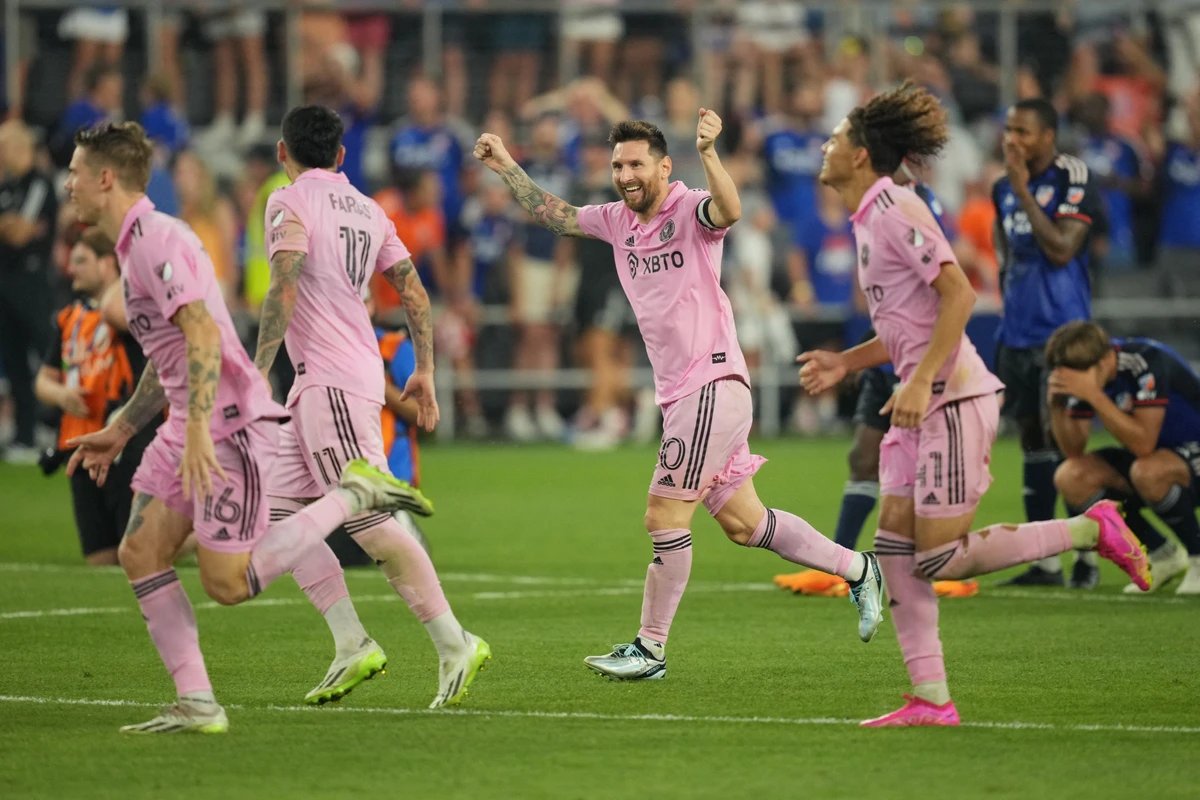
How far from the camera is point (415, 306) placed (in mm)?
8969

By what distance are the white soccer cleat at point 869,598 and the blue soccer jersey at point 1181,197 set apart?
15.9m

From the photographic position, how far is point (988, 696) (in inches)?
337

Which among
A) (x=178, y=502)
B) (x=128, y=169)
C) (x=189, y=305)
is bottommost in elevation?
(x=178, y=502)

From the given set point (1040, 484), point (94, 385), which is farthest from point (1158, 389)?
point (94, 385)

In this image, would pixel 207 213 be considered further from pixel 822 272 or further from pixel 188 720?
pixel 188 720

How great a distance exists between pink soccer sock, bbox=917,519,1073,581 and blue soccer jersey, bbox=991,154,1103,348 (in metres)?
4.47

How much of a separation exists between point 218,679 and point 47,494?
10023 millimetres

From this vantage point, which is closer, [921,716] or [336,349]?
[921,716]

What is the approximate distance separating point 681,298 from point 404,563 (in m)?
1.76

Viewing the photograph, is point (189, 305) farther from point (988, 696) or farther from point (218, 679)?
point (988, 696)

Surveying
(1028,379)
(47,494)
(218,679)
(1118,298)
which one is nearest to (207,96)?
(47,494)

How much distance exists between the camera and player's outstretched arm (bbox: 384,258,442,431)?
8.96 metres

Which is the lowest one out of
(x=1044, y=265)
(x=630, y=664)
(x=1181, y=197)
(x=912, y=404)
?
(x=630, y=664)

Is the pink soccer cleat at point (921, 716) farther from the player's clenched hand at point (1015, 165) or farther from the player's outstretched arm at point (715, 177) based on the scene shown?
the player's clenched hand at point (1015, 165)
